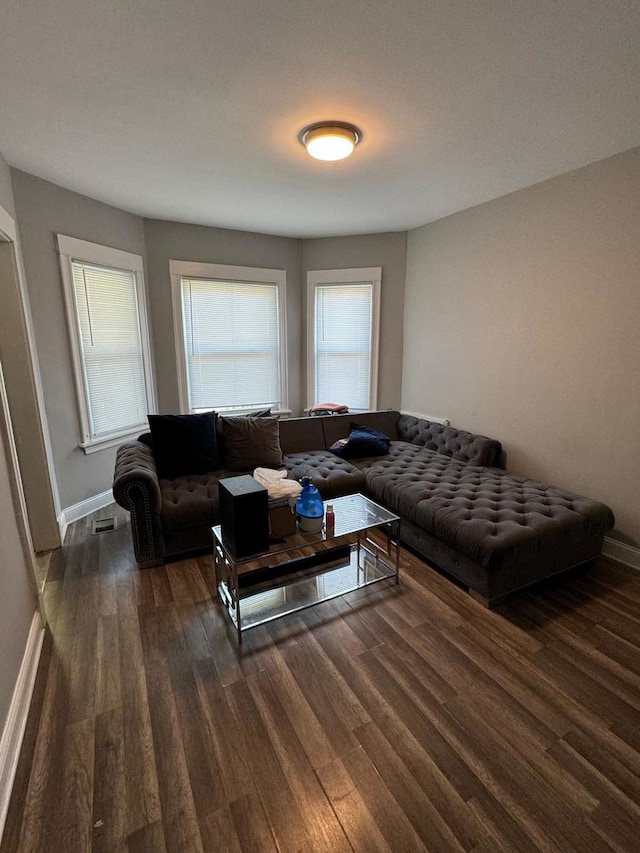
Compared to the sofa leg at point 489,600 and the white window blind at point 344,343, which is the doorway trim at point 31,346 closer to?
the white window blind at point 344,343

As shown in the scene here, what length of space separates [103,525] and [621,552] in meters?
3.80

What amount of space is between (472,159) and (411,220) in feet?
4.45

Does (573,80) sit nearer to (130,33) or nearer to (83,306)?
(130,33)

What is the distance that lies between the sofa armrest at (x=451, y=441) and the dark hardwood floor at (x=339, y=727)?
125 centimetres

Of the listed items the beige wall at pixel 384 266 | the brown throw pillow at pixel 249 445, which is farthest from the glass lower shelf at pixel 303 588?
the beige wall at pixel 384 266

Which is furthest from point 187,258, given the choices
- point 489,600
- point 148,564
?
point 489,600

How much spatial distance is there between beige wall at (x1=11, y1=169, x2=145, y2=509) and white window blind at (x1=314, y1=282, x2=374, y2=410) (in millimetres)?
2211

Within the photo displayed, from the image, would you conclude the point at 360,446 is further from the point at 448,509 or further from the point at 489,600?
the point at 489,600

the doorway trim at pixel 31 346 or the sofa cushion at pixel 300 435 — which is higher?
the doorway trim at pixel 31 346

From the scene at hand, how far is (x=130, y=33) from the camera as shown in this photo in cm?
146

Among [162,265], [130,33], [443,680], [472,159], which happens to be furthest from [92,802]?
[162,265]

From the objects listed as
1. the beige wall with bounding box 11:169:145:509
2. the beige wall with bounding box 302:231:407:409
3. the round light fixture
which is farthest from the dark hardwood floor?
the beige wall with bounding box 302:231:407:409

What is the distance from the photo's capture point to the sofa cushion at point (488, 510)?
83.3 inches

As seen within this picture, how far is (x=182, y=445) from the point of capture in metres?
3.01
